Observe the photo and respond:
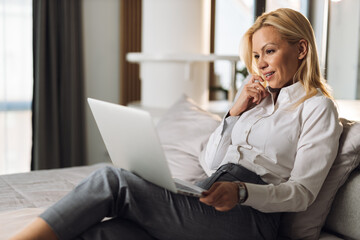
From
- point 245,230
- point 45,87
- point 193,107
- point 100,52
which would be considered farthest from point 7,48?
point 245,230

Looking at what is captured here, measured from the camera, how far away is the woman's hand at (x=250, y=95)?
1.72 meters

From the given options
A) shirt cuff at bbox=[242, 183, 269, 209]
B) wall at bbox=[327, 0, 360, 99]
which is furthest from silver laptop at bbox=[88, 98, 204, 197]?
wall at bbox=[327, 0, 360, 99]

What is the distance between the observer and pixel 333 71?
2566 mm

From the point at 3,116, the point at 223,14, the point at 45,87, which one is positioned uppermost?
the point at 223,14

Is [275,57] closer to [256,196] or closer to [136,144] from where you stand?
[256,196]

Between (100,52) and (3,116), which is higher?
(100,52)

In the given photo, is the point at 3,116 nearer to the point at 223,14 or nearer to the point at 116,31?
the point at 116,31

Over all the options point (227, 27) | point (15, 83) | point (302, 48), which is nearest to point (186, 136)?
point (302, 48)

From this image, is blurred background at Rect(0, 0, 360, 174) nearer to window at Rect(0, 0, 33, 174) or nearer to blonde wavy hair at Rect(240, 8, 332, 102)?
window at Rect(0, 0, 33, 174)

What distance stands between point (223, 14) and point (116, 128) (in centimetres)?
396

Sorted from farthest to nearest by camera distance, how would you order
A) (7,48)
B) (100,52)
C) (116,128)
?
1. (100,52)
2. (7,48)
3. (116,128)

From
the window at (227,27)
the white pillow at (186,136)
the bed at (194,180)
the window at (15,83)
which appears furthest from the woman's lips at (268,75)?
the window at (227,27)

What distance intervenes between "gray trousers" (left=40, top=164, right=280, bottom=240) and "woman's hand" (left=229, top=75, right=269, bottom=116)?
45cm

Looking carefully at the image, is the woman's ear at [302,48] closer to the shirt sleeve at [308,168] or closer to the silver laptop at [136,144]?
the shirt sleeve at [308,168]
